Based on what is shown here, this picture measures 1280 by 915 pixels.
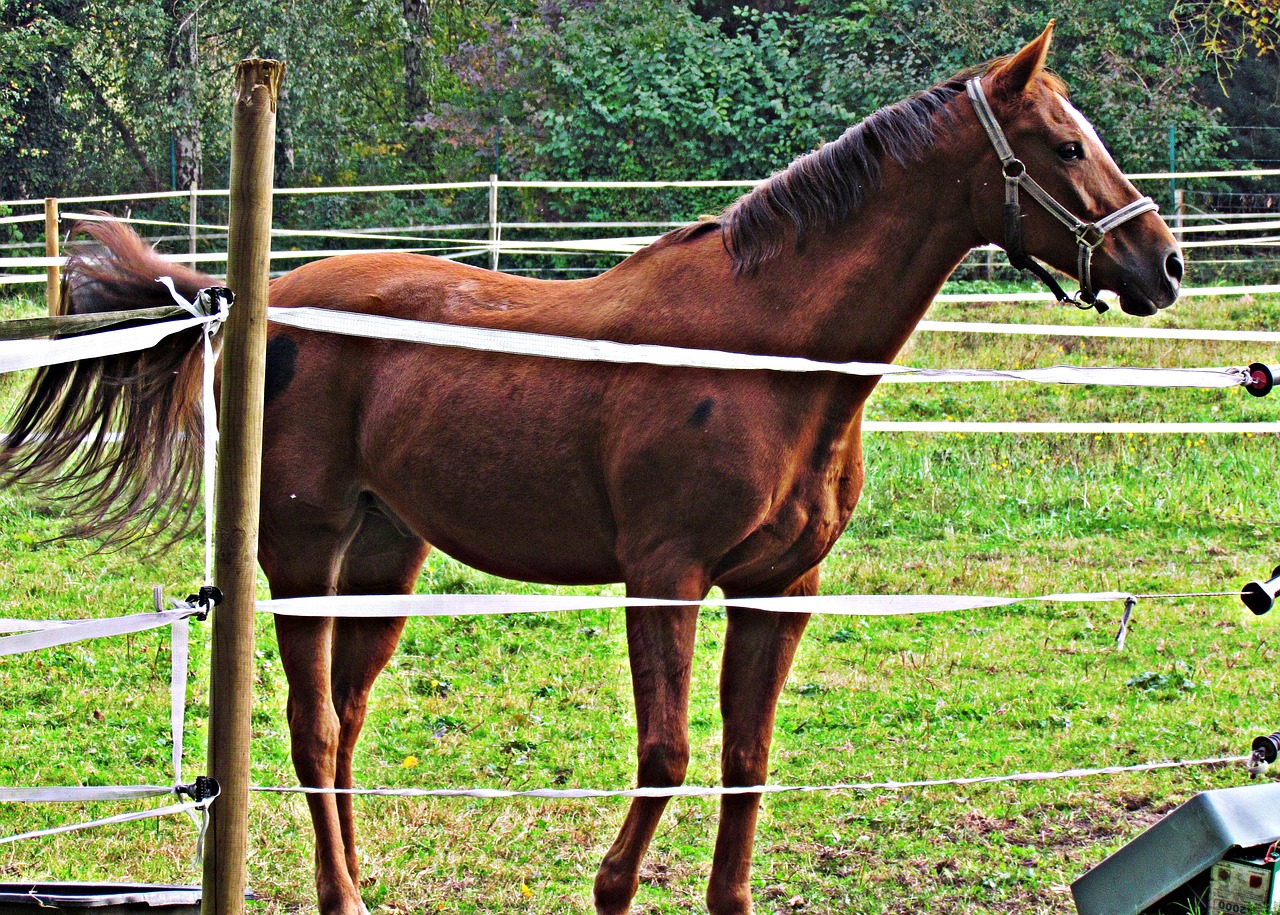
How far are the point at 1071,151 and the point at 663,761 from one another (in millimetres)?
1658

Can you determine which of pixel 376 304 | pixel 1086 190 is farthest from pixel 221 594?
pixel 1086 190

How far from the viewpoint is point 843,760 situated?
4395 millimetres

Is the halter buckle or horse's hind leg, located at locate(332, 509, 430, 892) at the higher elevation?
the halter buckle

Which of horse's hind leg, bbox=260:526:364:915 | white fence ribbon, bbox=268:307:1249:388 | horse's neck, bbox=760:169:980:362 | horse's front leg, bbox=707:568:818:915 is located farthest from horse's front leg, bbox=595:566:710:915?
horse's hind leg, bbox=260:526:364:915

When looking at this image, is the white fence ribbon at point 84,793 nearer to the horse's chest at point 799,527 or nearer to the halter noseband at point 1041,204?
the horse's chest at point 799,527

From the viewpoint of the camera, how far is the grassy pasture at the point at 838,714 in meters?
3.68

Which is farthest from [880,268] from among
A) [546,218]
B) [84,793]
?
[546,218]

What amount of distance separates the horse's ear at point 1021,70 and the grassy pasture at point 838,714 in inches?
82.7

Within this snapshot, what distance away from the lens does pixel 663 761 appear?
2.93 meters

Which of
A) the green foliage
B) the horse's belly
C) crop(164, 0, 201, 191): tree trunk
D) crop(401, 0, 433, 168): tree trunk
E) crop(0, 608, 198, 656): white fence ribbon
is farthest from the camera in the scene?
crop(401, 0, 433, 168): tree trunk

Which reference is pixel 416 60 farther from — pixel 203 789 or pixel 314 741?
pixel 203 789

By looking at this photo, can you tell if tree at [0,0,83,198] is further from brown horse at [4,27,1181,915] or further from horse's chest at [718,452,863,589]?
horse's chest at [718,452,863,589]

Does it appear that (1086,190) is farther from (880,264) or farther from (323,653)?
(323,653)

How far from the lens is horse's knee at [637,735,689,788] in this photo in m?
2.93
